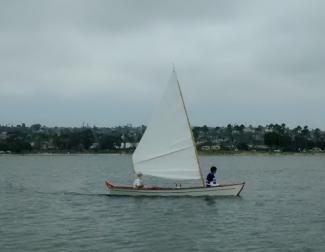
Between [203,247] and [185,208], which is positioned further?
[185,208]

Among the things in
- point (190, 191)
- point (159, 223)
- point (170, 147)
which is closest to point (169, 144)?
point (170, 147)

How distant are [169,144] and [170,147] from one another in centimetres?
21

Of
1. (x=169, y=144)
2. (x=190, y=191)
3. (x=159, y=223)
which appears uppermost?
(x=169, y=144)

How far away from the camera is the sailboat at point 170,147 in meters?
41.1

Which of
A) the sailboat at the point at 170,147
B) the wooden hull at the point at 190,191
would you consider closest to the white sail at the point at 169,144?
the sailboat at the point at 170,147

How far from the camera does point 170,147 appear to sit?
4141 cm

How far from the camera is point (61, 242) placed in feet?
85.8

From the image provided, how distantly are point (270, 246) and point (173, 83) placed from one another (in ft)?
57.4

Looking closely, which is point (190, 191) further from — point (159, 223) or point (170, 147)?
point (159, 223)

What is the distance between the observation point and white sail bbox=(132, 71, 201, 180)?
1617 inches

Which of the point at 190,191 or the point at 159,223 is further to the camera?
the point at 190,191

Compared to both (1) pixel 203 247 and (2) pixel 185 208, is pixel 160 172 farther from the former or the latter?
(1) pixel 203 247

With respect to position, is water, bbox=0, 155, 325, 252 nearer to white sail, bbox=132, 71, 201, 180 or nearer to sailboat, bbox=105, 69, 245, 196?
sailboat, bbox=105, 69, 245, 196

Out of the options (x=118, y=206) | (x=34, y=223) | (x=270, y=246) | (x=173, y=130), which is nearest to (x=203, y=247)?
(x=270, y=246)
